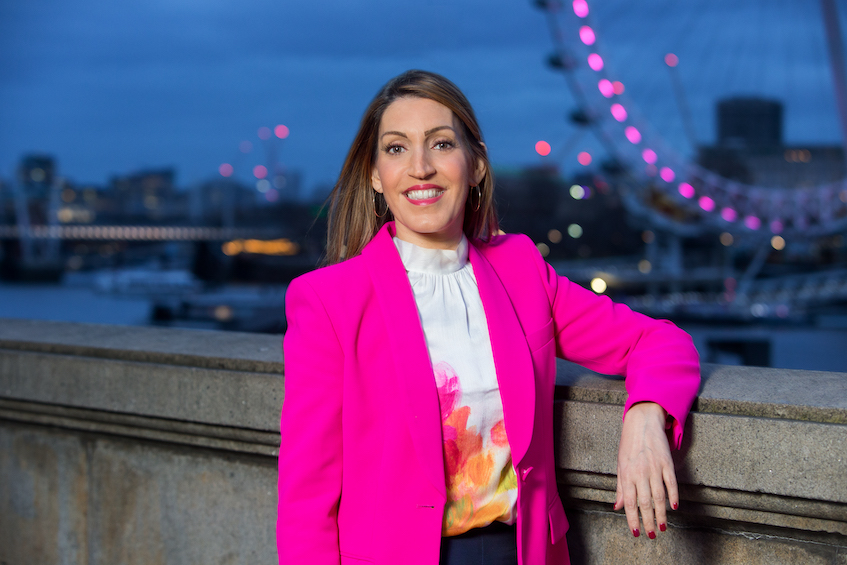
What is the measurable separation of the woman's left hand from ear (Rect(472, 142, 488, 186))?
0.59 m

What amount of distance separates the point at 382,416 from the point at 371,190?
520 millimetres

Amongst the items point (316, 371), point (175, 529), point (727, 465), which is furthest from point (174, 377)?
point (727, 465)

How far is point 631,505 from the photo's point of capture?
1351 millimetres

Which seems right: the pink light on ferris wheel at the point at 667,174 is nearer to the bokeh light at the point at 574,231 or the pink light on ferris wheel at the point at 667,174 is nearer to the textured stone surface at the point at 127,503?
the bokeh light at the point at 574,231

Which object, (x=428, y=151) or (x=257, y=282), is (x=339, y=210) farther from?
(x=257, y=282)

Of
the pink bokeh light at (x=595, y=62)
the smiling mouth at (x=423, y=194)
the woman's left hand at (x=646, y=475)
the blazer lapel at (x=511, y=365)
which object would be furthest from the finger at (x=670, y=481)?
the pink bokeh light at (x=595, y=62)

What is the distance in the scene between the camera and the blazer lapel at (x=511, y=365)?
1.41 metres

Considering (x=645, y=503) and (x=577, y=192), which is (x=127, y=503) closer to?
(x=645, y=503)

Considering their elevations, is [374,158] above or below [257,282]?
above

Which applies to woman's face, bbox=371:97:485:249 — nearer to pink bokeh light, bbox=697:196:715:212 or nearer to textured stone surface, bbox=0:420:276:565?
textured stone surface, bbox=0:420:276:565

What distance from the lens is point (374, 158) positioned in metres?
1.65

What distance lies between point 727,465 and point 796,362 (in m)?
26.7

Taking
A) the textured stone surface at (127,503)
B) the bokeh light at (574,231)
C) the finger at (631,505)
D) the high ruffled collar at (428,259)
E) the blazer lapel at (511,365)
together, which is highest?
the high ruffled collar at (428,259)

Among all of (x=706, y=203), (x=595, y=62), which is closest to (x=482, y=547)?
(x=595, y=62)
